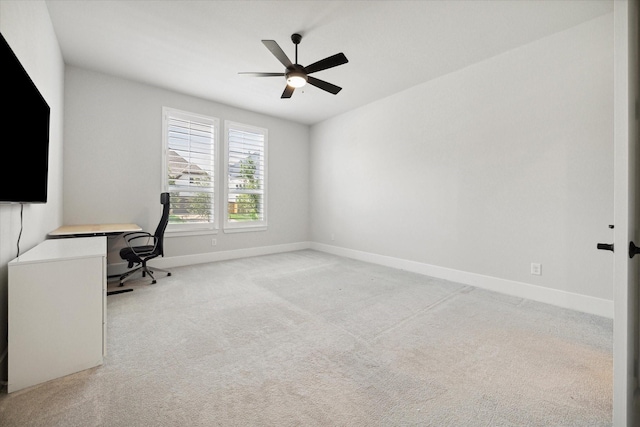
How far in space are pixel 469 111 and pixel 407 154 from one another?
1.05 m

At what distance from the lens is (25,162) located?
166cm

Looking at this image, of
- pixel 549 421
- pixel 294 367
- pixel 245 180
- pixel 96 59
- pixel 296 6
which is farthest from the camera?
pixel 245 180

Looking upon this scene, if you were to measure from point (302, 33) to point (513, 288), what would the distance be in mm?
3857

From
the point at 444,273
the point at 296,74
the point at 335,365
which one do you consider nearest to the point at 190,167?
the point at 296,74

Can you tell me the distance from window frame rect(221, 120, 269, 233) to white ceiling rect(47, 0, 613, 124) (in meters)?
1.15

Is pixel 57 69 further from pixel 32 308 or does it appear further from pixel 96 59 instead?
pixel 32 308

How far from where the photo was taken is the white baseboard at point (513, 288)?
266 cm

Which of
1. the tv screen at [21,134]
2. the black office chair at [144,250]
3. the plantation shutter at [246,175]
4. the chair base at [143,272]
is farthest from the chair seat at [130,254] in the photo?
the plantation shutter at [246,175]

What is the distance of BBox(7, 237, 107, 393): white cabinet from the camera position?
154 cm

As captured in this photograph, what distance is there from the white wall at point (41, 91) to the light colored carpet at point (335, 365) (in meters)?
0.76

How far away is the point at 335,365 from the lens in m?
1.80

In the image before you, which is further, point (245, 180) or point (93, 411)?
point (245, 180)

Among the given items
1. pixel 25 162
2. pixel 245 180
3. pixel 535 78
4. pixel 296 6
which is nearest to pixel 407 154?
pixel 535 78

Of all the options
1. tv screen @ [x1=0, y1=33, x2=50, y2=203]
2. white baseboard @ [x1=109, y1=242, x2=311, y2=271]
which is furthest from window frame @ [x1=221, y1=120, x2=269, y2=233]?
tv screen @ [x1=0, y1=33, x2=50, y2=203]
